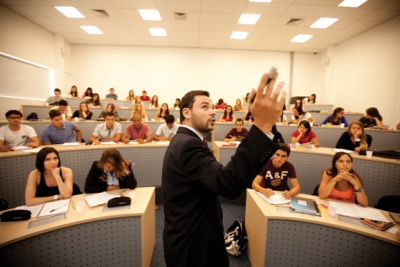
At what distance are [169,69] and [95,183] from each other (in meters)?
7.58

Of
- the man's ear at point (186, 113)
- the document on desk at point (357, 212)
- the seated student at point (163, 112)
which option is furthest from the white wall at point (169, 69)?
the man's ear at point (186, 113)

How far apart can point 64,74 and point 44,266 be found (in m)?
8.59

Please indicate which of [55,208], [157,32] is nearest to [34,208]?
[55,208]

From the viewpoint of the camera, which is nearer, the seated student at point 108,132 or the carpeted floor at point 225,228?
the carpeted floor at point 225,228

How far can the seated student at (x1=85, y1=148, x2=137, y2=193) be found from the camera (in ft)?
6.56

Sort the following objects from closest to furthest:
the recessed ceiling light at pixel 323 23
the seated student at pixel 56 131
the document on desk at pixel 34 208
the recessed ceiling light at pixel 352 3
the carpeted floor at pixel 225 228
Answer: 1. the document on desk at pixel 34 208
2. the carpeted floor at pixel 225 228
3. the seated student at pixel 56 131
4. the recessed ceiling light at pixel 352 3
5. the recessed ceiling light at pixel 323 23

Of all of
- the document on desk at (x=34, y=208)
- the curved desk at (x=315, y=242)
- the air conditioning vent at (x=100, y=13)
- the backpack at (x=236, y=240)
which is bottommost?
the backpack at (x=236, y=240)

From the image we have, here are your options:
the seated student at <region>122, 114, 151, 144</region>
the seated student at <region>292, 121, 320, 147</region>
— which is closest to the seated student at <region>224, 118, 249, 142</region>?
the seated student at <region>292, 121, 320, 147</region>

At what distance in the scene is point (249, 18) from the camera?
17.8ft

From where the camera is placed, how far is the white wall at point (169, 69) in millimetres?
8445

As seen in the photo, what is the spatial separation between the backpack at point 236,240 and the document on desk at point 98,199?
1.34 meters

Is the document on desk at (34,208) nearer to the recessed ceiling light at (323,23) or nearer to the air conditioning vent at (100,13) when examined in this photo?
the air conditioning vent at (100,13)

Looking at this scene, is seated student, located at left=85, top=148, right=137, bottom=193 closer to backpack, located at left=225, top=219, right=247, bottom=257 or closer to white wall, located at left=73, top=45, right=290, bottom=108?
backpack, located at left=225, top=219, right=247, bottom=257

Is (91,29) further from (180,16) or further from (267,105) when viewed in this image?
(267,105)
